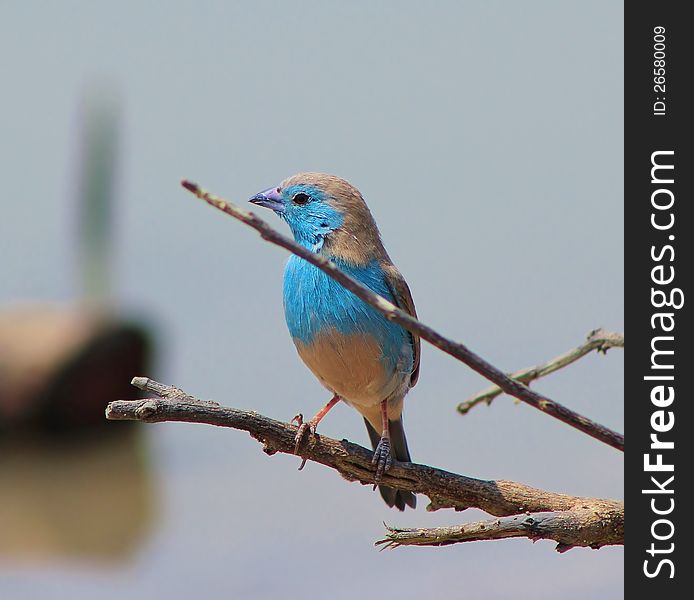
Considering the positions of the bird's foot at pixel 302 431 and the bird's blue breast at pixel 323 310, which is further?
the bird's blue breast at pixel 323 310

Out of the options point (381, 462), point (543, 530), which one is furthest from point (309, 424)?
point (543, 530)

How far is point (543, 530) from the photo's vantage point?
2727 millimetres

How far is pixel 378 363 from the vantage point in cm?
347

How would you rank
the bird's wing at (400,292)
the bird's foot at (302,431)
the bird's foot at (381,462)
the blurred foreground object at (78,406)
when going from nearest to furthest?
the bird's foot at (302,431), the bird's foot at (381,462), the bird's wing at (400,292), the blurred foreground object at (78,406)

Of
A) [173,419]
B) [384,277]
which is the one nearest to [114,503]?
[384,277]

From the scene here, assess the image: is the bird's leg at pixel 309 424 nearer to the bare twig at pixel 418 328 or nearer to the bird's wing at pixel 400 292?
the bird's wing at pixel 400 292

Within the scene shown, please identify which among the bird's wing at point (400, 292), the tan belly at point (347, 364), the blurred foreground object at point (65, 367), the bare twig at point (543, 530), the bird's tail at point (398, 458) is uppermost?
the blurred foreground object at point (65, 367)

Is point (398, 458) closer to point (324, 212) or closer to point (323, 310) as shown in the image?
point (323, 310)

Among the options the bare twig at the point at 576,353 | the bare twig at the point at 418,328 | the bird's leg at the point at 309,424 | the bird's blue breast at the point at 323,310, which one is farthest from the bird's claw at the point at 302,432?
the bare twig at the point at 418,328

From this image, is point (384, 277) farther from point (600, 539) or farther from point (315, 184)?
point (600, 539)

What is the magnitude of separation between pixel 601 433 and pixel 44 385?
894cm

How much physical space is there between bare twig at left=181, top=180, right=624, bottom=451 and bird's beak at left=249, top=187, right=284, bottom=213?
1363 mm

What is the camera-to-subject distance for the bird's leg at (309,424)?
293 centimetres

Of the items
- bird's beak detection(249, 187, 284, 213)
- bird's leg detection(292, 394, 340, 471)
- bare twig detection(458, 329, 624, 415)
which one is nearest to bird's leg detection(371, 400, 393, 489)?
bird's leg detection(292, 394, 340, 471)
